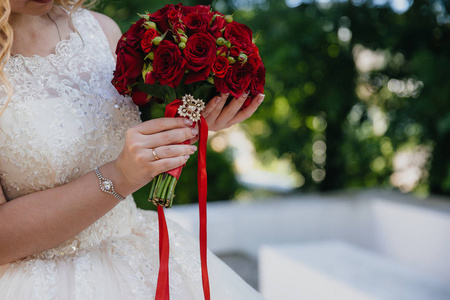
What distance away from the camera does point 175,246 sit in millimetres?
1629

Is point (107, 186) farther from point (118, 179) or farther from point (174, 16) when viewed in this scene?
point (174, 16)

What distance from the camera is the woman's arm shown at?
127cm

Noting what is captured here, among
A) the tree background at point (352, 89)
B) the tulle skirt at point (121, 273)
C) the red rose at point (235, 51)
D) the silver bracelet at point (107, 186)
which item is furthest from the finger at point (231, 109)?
the tree background at point (352, 89)

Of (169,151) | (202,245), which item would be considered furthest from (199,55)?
(202,245)

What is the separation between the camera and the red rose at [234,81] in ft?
4.12

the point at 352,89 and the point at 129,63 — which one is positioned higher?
the point at 129,63

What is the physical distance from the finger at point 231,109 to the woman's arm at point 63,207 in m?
0.13

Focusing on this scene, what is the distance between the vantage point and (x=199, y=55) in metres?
1.22

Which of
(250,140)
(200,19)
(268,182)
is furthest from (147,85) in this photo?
(268,182)

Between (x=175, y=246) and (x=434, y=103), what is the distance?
326 centimetres

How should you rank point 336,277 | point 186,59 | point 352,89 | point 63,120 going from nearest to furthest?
1. point 186,59
2. point 63,120
3. point 336,277
4. point 352,89

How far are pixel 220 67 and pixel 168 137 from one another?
213mm

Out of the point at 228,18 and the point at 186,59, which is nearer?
the point at 186,59

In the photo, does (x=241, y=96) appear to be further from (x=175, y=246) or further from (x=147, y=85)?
(x=175, y=246)
